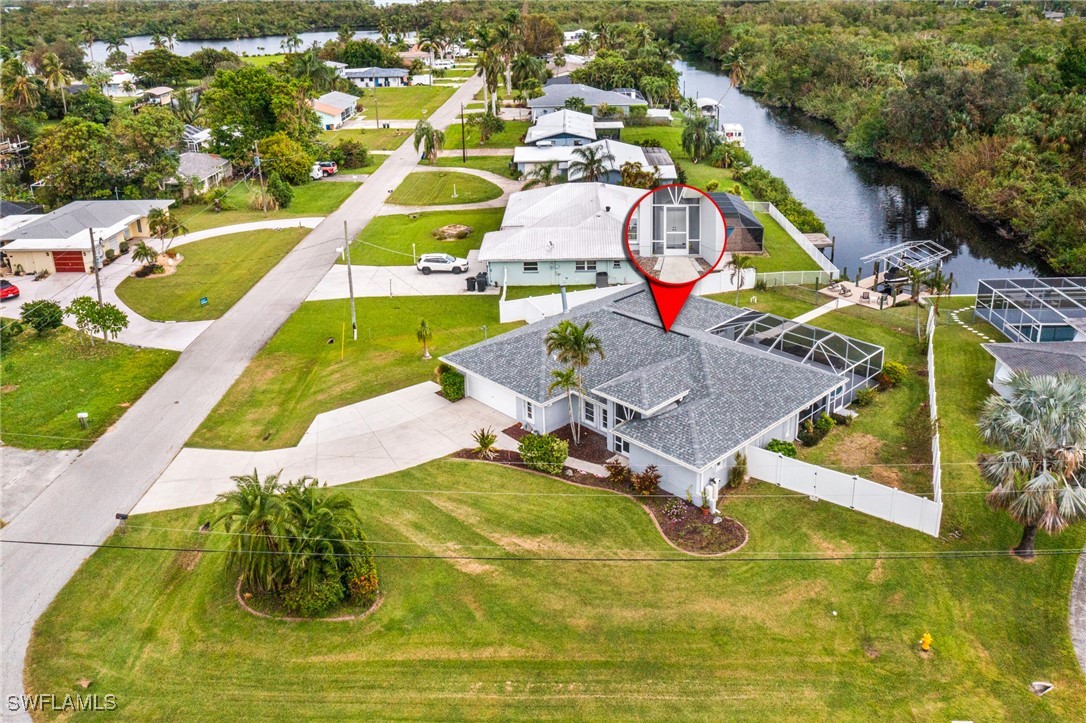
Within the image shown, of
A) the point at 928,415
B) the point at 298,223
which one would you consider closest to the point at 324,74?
the point at 298,223

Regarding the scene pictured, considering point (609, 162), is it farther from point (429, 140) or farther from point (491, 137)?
point (491, 137)

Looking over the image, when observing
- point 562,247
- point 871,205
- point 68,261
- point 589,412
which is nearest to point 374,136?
point 68,261

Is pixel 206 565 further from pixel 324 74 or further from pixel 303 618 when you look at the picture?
pixel 324 74

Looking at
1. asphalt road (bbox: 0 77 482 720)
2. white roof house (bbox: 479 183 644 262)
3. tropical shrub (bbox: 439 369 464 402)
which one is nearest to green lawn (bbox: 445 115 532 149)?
white roof house (bbox: 479 183 644 262)

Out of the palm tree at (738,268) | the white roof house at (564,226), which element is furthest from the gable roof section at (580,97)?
the palm tree at (738,268)

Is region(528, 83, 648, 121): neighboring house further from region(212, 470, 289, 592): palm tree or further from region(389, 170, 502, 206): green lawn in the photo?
region(212, 470, 289, 592): palm tree

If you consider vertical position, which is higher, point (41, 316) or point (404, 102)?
point (404, 102)
